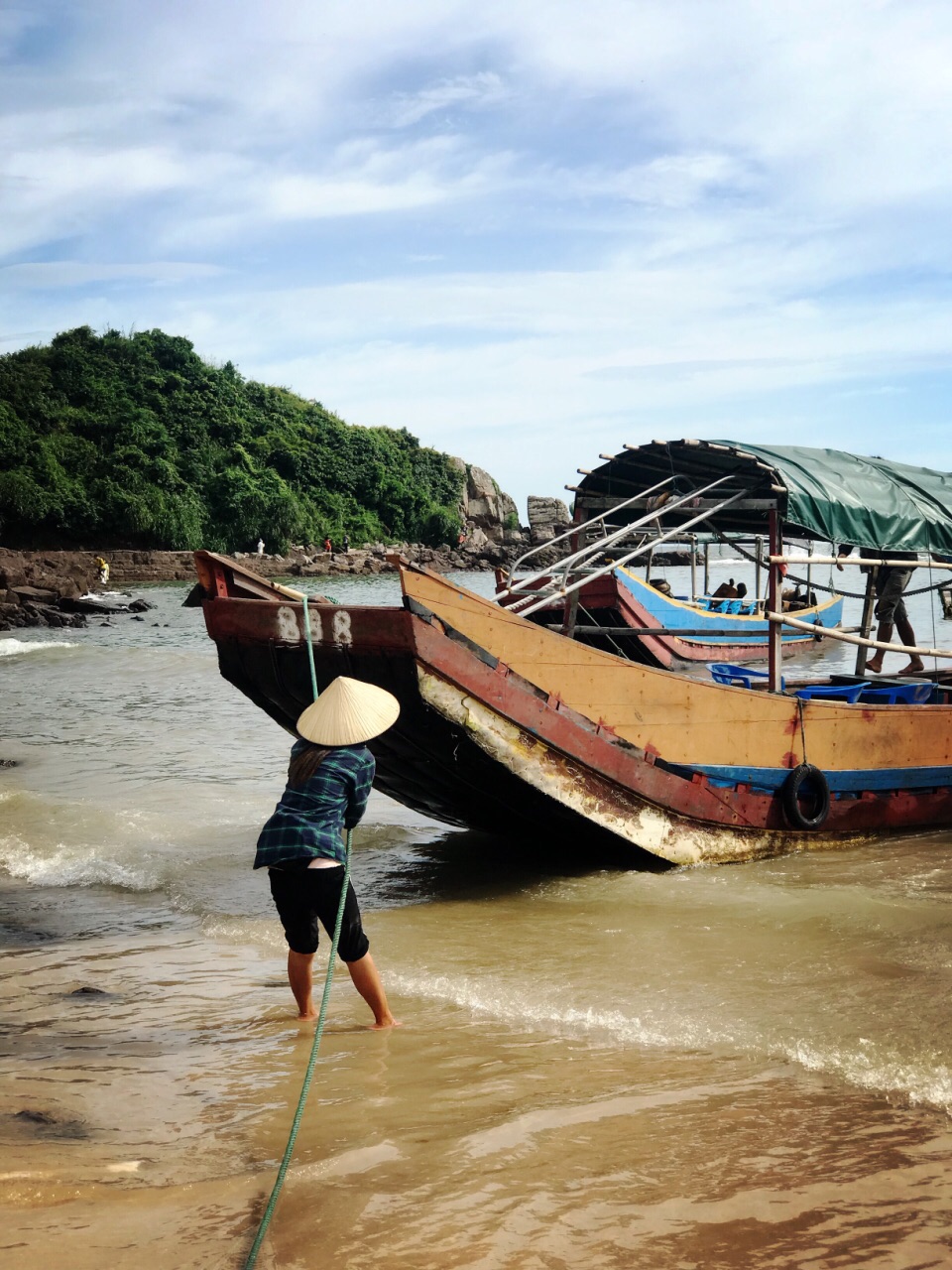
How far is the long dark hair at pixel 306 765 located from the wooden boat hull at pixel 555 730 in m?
1.24

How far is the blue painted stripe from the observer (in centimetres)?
670

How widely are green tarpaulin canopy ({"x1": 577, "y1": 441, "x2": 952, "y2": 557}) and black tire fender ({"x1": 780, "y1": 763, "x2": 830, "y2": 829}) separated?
176cm

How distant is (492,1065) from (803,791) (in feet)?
12.5

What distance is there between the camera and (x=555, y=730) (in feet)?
19.7

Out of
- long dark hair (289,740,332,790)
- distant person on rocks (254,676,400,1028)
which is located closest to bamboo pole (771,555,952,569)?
distant person on rocks (254,676,400,1028)

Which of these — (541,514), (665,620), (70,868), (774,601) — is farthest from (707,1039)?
(541,514)

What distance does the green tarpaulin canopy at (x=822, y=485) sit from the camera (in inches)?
305

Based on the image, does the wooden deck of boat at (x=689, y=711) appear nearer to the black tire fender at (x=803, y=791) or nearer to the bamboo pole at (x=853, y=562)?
the black tire fender at (x=803, y=791)

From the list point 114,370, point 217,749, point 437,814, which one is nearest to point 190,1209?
point 437,814

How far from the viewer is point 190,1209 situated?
114 inches

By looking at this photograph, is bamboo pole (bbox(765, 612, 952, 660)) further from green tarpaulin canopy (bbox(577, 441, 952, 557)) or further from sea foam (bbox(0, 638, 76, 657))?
sea foam (bbox(0, 638, 76, 657))

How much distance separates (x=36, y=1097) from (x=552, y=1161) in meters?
1.81

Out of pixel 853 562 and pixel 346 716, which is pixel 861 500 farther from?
pixel 346 716

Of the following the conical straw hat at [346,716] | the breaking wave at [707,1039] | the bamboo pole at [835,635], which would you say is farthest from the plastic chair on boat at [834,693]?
the conical straw hat at [346,716]
